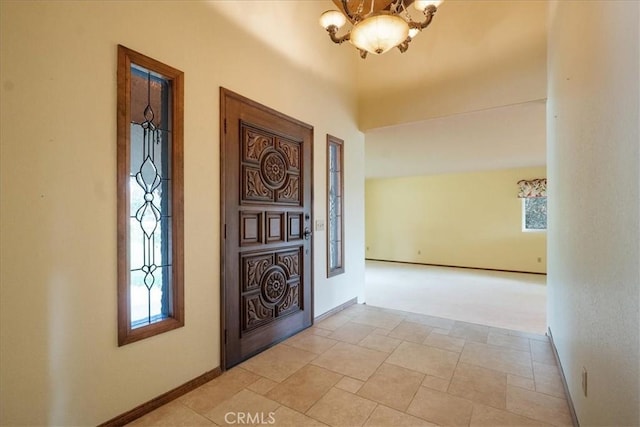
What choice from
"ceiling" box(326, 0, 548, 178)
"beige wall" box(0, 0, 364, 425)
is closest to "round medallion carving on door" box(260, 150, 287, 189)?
"beige wall" box(0, 0, 364, 425)

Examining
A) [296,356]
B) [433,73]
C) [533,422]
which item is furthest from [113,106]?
[433,73]

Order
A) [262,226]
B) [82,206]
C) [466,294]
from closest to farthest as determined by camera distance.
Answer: [82,206] → [262,226] → [466,294]

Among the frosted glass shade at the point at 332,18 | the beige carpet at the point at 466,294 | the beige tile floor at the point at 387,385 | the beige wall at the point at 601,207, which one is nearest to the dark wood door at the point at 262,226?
the beige tile floor at the point at 387,385

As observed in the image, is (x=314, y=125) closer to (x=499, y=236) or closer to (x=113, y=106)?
(x=113, y=106)

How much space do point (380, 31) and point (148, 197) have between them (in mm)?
1735

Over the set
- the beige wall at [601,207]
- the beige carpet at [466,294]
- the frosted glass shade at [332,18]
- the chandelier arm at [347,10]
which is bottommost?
the beige carpet at [466,294]

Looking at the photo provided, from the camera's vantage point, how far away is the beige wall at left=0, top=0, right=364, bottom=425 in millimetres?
1393

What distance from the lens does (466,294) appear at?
5062mm

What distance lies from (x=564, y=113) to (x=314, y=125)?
214 cm

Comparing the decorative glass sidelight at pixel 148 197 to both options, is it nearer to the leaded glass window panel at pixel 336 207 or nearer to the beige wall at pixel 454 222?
the leaded glass window panel at pixel 336 207

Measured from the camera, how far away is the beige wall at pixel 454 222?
23.2 ft

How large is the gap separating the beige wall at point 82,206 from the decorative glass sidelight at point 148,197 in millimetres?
59

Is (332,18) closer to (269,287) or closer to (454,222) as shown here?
(269,287)

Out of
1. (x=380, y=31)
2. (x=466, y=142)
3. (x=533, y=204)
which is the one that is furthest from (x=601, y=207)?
(x=533, y=204)
